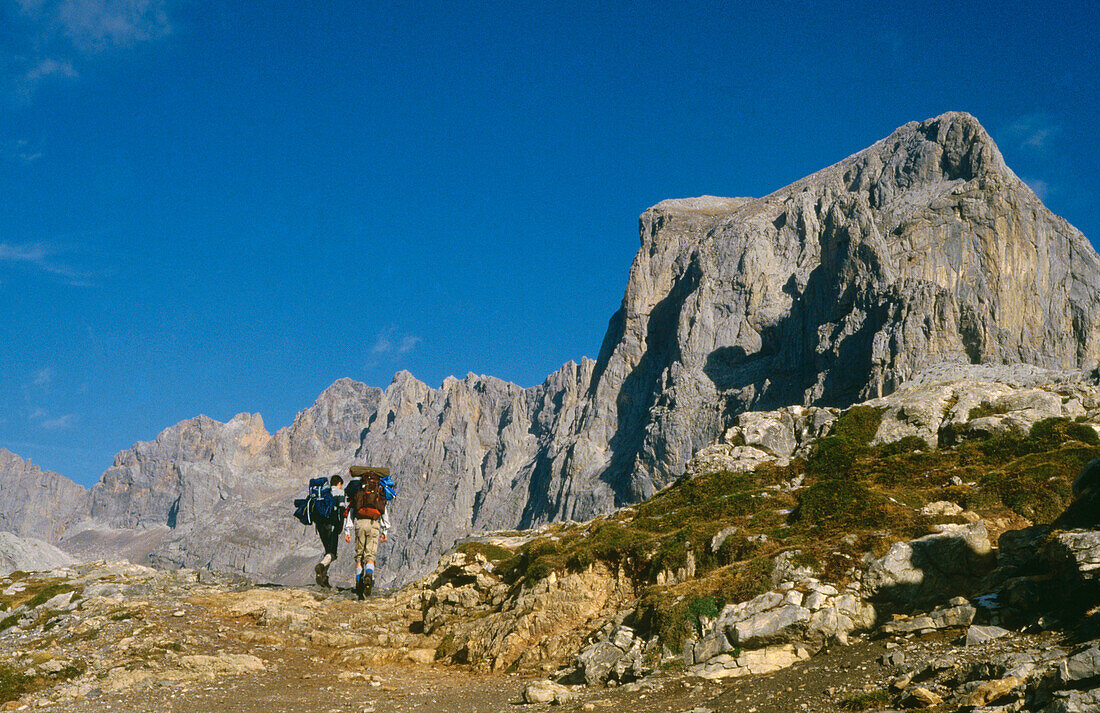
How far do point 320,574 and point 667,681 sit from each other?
821 inches

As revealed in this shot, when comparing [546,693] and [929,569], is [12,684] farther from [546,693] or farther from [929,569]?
[929,569]

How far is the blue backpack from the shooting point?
32.0m

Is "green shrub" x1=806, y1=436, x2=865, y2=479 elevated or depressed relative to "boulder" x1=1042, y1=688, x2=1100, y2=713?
elevated

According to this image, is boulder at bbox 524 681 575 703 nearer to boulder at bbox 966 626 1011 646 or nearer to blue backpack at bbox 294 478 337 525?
boulder at bbox 966 626 1011 646

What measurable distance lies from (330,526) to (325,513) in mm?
1055

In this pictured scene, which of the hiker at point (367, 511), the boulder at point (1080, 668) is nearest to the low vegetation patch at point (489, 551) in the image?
the hiker at point (367, 511)

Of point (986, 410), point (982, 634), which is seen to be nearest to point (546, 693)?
point (982, 634)

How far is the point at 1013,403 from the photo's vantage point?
112 ft

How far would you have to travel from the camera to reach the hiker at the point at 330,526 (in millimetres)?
31586

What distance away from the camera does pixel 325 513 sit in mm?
32031

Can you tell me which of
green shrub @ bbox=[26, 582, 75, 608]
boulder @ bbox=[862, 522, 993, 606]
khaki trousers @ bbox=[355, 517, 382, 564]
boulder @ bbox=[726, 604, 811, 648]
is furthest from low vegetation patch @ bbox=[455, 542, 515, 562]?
boulder @ bbox=[862, 522, 993, 606]

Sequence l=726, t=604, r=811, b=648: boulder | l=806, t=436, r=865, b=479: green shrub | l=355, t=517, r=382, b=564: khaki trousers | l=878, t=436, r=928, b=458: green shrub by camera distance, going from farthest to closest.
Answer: l=878, t=436, r=928, b=458: green shrub, l=806, t=436, r=865, b=479: green shrub, l=355, t=517, r=382, b=564: khaki trousers, l=726, t=604, r=811, b=648: boulder

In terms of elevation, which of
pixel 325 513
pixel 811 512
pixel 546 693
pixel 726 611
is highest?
pixel 325 513

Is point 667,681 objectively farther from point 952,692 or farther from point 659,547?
point 659,547
